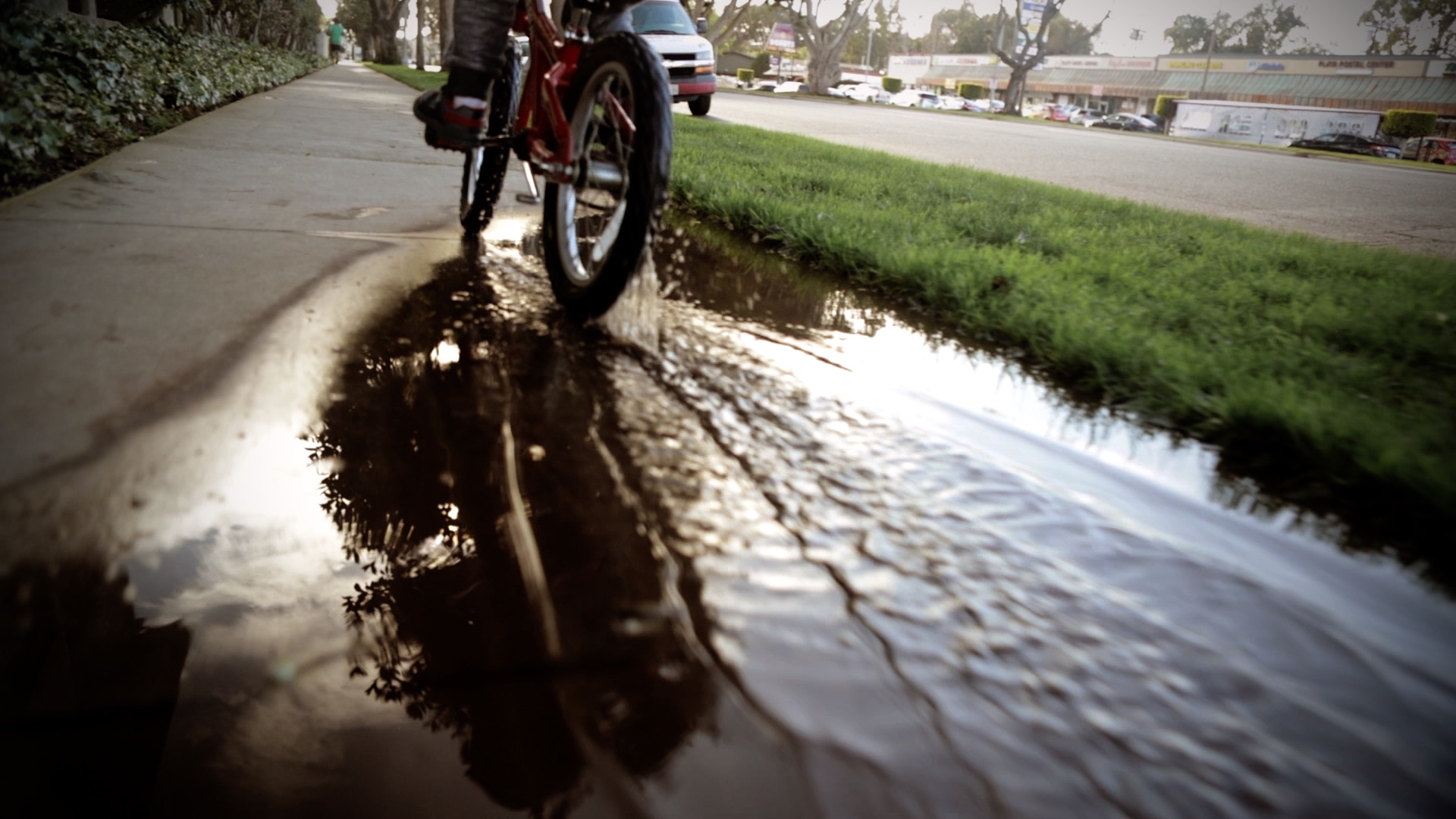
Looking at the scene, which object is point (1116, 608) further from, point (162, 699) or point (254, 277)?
point (254, 277)

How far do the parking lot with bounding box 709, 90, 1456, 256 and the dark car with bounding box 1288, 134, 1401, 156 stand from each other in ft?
70.6

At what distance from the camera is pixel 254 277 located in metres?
3.36

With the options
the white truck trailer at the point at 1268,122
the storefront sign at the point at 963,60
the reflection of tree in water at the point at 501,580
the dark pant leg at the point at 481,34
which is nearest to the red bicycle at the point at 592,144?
the dark pant leg at the point at 481,34

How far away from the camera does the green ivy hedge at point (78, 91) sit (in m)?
4.34

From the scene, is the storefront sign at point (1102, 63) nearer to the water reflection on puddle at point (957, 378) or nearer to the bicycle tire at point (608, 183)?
the water reflection on puddle at point (957, 378)

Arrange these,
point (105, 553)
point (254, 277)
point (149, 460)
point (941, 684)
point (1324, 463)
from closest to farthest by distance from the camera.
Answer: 1. point (941, 684)
2. point (105, 553)
3. point (149, 460)
4. point (1324, 463)
5. point (254, 277)

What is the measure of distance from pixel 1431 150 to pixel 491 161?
43192 mm

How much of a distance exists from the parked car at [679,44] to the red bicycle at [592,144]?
11978mm

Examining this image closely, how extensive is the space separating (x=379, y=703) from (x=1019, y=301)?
9.60 feet

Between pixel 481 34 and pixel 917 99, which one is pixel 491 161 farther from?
pixel 917 99

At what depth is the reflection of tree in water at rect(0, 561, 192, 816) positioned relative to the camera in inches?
47.1

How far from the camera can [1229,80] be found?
75.7 metres

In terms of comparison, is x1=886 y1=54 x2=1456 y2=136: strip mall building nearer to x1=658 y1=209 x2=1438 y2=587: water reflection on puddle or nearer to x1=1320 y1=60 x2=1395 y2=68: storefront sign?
x1=1320 y1=60 x2=1395 y2=68: storefront sign

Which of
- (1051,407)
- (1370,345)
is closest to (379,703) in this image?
(1051,407)
